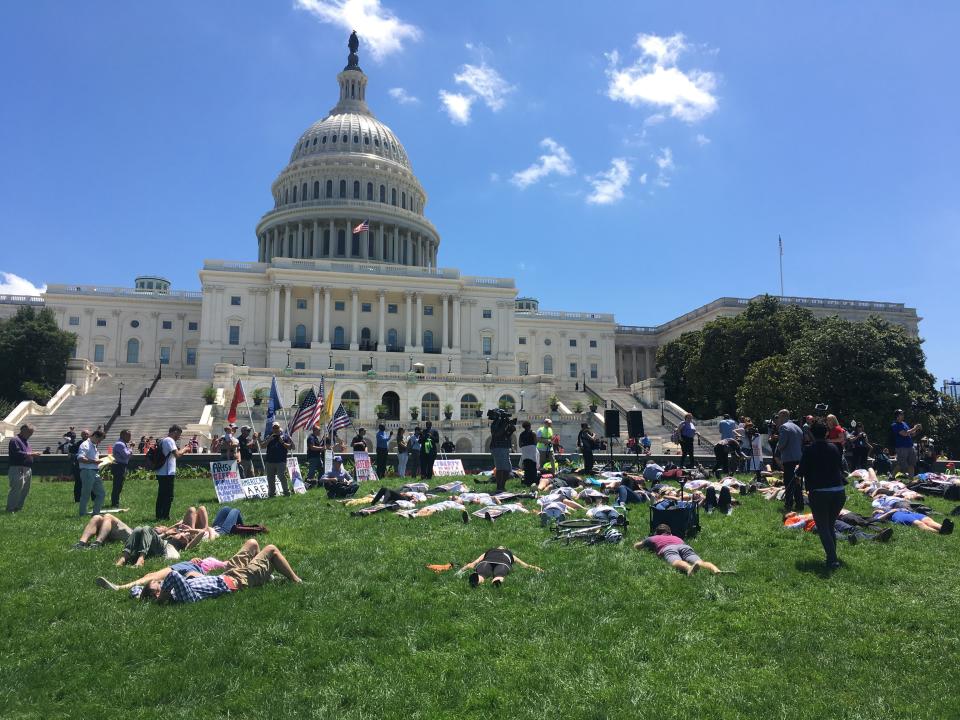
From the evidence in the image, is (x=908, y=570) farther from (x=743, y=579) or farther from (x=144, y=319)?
(x=144, y=319)

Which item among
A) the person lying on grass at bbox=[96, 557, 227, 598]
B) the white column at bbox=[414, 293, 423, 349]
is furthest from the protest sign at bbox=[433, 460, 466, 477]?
the white column at bbox=[414, 293, 423, 349]

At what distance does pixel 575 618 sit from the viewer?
888cm

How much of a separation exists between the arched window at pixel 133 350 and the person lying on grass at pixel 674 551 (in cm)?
9757

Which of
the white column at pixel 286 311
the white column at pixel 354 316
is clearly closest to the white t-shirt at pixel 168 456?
the white column at pixel 354 316

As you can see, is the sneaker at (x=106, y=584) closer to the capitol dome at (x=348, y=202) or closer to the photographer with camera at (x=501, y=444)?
the photographer with camera at (x=501, y=444)

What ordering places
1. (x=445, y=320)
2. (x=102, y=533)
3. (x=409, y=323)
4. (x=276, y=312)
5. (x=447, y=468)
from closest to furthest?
(x=102, y=533)
(x=447, y=468)
(x=276, y=312)
(x=409, y=323)
(x=445, y=320)

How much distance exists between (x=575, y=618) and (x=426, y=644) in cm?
179

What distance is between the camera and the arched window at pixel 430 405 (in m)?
70.1

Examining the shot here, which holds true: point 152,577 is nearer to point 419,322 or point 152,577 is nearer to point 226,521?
point 226,521

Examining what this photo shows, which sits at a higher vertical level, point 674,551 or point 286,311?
point 286,311

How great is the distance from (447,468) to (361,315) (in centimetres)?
6720

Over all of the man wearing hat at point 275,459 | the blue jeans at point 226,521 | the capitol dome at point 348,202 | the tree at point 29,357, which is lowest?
the blue jeans at point 226,521

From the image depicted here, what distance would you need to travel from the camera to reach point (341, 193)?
10894 cm

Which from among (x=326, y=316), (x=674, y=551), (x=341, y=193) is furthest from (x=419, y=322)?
(x=674, y=551)
